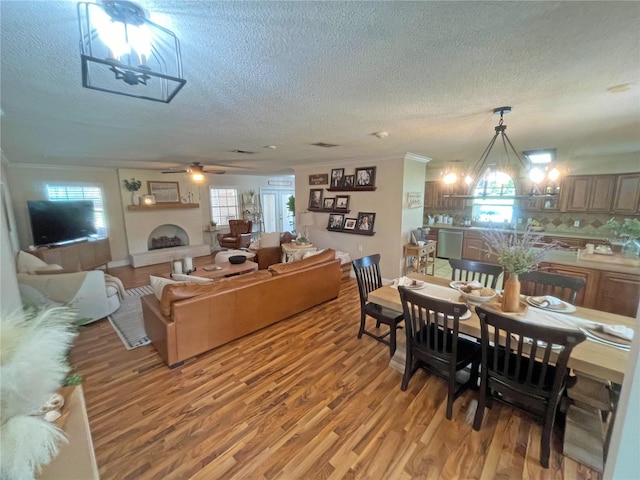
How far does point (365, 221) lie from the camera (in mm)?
5301

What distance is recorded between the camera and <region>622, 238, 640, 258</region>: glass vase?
3.36 meters

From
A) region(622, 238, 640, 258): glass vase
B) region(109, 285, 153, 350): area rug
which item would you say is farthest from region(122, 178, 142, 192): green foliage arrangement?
region(622, 238, 640, 258): glass vase

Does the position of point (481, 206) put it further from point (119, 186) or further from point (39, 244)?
point (39, 244)

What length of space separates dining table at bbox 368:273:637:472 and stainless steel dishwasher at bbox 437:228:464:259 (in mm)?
4720

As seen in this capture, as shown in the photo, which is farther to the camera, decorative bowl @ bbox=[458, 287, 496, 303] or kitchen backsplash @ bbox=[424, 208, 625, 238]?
kitchen backsplash @ bbox=[424, 208, 625, 238]

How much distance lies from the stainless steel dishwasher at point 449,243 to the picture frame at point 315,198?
3337 millimetres

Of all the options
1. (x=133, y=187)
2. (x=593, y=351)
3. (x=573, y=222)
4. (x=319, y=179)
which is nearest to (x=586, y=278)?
(x=593, y=351)

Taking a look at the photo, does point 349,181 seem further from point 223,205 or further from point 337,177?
point 223,205

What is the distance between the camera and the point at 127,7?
101cm

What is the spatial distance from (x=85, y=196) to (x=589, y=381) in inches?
333

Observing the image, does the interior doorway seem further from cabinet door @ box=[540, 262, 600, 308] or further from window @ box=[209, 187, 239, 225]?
cabinet door @ box=[540, 262, 600, 308]

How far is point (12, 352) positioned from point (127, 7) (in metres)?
1.24

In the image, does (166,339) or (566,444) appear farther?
(166,339)

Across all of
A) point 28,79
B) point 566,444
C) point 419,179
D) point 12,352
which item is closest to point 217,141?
point 28,79
